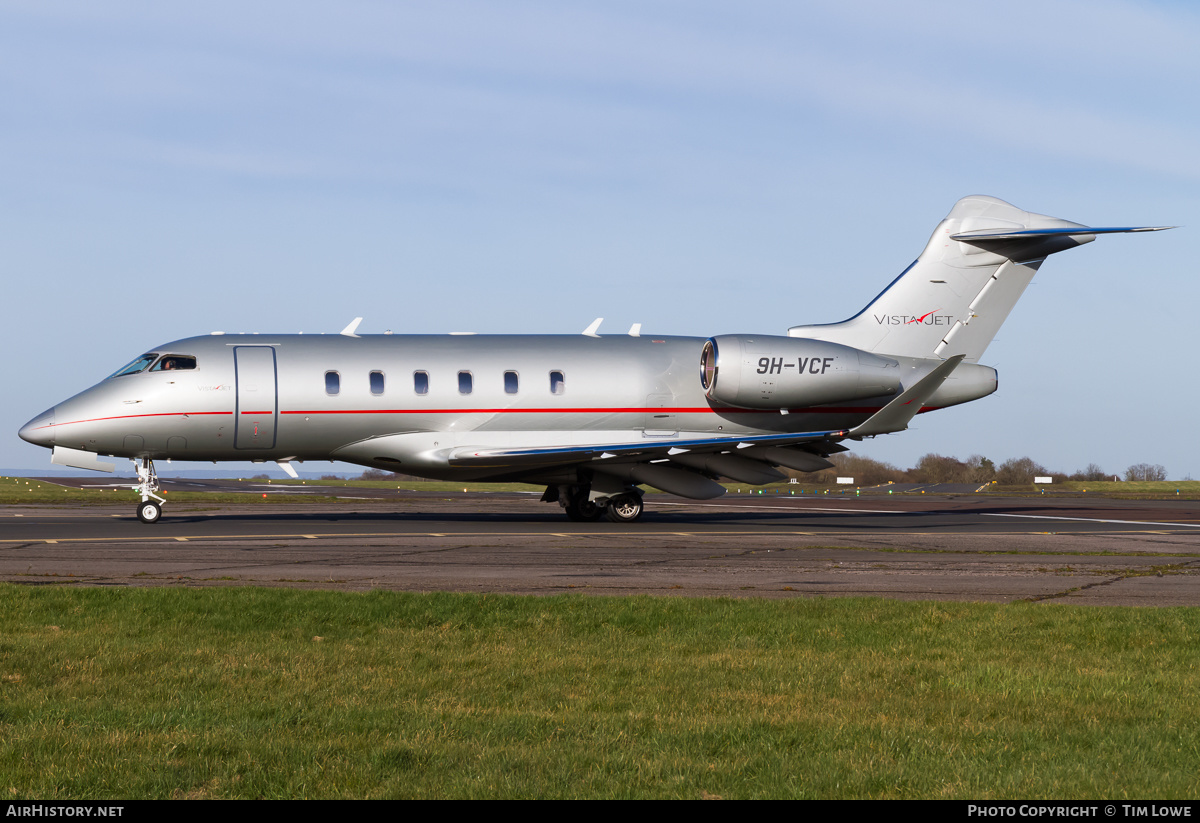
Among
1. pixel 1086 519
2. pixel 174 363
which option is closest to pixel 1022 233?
pixel 1086 519

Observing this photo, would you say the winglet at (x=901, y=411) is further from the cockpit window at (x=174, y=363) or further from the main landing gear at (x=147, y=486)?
the main landing gear at (x=147, y=486)

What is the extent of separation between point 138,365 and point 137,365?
34mm

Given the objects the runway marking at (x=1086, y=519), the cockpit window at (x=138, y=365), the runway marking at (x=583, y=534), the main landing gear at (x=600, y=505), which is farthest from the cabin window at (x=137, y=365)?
the runway marking at (x=1086, y=519)

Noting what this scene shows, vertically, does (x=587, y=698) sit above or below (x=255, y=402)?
below

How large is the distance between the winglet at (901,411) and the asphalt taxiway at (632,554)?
2326mm

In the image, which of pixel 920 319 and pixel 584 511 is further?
pixel 920 319

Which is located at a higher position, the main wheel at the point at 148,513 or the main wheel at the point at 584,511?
the main wheel at the point at 148,513

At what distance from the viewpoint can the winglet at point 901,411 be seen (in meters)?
25.3

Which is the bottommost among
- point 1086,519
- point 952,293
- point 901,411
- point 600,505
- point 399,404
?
point 1086,519

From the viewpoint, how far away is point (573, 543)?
20.7 m

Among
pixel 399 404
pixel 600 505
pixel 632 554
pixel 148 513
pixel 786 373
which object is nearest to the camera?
pixel 632 554

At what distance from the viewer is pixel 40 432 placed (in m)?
25.5

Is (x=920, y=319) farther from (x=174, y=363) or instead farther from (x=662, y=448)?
(x=174, y=363)
